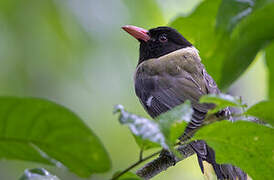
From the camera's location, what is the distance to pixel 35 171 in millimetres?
1291

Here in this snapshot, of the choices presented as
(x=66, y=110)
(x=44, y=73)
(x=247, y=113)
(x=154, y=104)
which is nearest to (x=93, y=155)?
(x=66, y=110)

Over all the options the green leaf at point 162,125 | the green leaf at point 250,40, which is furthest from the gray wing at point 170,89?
the green leaf at point 162,125

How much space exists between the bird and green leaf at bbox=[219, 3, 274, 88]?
1126 mm

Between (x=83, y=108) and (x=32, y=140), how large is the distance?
3.65 meters

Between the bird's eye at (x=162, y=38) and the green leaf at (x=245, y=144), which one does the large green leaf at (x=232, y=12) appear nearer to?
the green leaf at (x=245, y=144)

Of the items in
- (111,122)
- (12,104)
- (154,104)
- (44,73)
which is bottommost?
(111,122)

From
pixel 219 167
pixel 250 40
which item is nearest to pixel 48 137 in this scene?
pixel 250 40

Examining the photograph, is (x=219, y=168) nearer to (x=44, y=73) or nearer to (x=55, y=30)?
(x=55, y=30)

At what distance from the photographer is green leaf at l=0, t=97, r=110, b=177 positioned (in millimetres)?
1181

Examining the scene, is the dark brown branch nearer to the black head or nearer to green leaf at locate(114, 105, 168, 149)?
green leaf at locate(114, 105, 168, 149)

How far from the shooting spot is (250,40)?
63.2 inches

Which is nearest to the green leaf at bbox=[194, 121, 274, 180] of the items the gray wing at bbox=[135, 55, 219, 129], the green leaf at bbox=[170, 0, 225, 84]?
the green leaf at bbox=[170, 0, 225, 84]

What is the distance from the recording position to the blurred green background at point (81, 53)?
3924 mm

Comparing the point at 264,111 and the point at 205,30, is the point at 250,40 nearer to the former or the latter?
the point at 264,111
